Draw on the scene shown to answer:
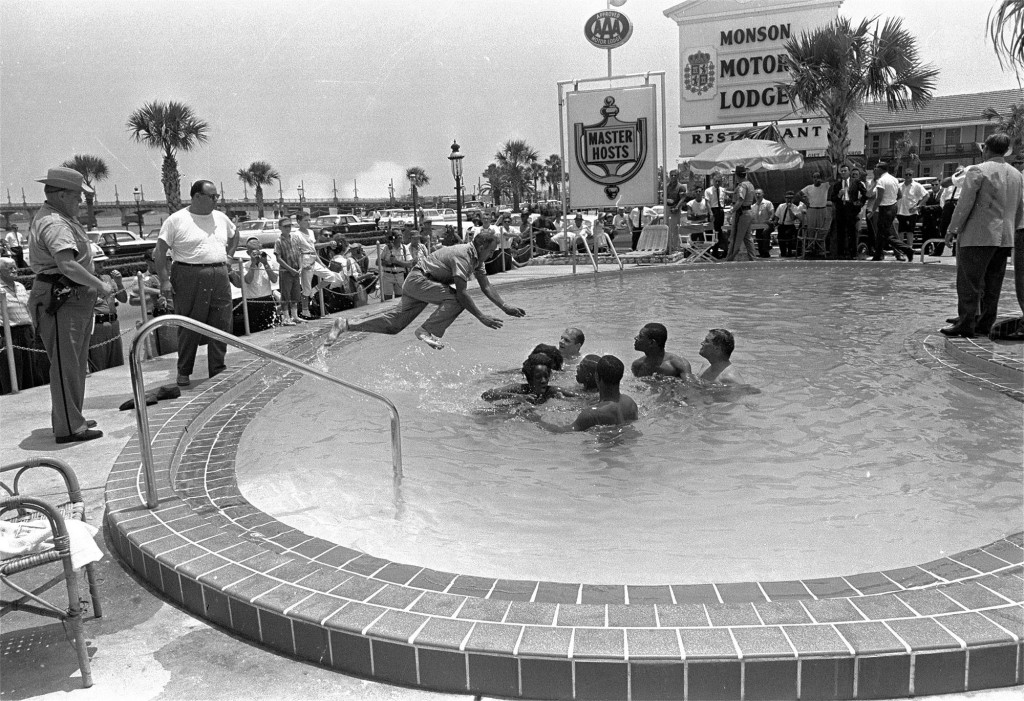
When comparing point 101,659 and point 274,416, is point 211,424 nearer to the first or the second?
point 274,416

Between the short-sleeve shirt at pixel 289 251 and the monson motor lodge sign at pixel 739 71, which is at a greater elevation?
the monson motor lodge sign at pixel 739 71

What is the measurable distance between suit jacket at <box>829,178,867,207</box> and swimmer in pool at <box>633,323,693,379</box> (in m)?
10.6

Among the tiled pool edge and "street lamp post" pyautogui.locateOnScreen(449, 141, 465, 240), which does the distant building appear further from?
the tiled pool edge

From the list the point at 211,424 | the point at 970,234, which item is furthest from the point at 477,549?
the point at 970,234

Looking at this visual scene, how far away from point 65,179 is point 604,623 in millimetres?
4326

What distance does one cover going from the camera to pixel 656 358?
6.56 metres

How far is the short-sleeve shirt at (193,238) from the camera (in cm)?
666

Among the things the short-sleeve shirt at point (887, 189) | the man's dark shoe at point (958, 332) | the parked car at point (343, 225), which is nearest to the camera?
the man's dark shoe at point (958, 332)

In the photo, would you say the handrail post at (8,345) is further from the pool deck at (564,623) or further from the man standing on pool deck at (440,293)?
the pool deck at (564,623)

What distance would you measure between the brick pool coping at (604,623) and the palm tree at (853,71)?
2148cm

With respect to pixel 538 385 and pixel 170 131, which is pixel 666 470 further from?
pixel 170 131

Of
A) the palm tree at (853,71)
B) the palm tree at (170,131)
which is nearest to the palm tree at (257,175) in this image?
the palm tree at (170,131)

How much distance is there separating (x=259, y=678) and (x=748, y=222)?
51.3 feet

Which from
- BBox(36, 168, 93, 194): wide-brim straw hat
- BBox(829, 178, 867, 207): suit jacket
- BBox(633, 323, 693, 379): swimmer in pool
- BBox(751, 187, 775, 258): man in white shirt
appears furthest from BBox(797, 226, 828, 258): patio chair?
BBox(36, 168, 93, 194): wide-brim straw hat
